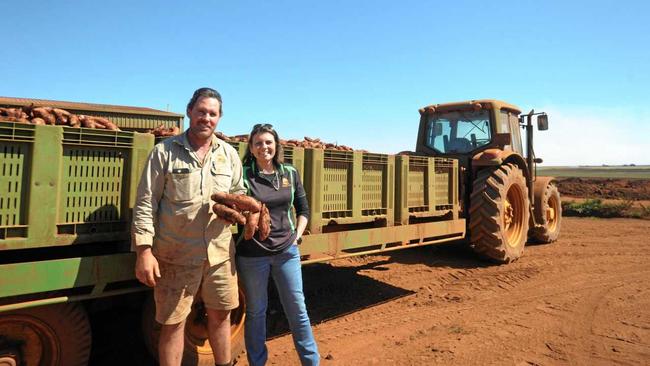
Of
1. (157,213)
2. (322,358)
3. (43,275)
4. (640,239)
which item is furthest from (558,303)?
(640,239)

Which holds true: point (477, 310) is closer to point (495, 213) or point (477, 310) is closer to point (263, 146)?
point (495, 213)

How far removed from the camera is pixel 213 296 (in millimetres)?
2418

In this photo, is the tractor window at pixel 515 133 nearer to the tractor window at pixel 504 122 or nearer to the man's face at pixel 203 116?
the tractor window at pixel 504 122

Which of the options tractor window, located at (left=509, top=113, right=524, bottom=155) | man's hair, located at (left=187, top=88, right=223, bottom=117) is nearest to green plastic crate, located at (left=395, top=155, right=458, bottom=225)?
man's hair, located at (left=187, top=88, right=223, bottom=117)

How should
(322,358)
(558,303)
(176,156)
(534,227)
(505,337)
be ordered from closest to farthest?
(176,156), (322,358), (505,337), (558,303), (534,227)

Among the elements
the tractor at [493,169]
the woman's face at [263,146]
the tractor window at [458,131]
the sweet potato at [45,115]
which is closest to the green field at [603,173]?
the tractor at [493,169]

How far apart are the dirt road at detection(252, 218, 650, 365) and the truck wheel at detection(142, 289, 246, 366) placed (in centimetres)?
40

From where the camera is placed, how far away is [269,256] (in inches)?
101

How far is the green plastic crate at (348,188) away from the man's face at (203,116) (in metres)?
1.28

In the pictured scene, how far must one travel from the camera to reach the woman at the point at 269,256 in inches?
100

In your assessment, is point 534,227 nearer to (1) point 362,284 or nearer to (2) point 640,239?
(2) point 640,239

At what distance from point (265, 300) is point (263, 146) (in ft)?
3.26

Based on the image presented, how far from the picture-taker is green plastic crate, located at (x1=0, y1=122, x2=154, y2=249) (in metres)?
2.14

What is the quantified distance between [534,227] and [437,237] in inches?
155
